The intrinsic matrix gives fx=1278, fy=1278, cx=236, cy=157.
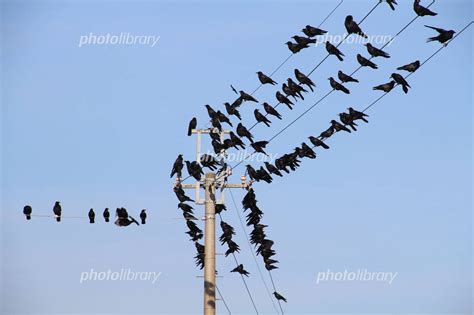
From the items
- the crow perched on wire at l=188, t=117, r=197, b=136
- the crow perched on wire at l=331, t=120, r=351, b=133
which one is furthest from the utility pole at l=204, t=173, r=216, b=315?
the crow perched on wire at l=331, t=120, r=351, b=133

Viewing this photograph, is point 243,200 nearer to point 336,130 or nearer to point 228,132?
point 228,132

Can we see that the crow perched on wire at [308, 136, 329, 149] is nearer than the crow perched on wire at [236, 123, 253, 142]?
Yes

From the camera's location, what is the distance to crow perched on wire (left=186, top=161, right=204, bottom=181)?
33.1 meters

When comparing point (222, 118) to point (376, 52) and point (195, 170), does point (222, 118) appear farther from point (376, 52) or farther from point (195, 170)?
point (376, 52)

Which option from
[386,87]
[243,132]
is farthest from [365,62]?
[243,132]

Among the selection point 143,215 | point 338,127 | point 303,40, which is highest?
point 303,40

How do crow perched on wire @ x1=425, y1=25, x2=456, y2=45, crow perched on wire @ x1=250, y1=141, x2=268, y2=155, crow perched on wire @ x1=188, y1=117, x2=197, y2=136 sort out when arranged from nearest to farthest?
crow perched on wire @ x1=425, y1=25, x2=456, y2=45 → crow perched on wire @ x1=250, y1=141, x2=268, y2=155 → crow perched on wire @ x1=188, y1=117, x2=197, y2=136

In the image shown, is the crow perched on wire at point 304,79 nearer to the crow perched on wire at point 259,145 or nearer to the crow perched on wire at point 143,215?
the crow perched on wire at point 259,145

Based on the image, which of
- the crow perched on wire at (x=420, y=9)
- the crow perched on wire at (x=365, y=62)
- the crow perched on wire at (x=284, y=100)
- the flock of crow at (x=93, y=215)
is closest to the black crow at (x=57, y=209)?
the flock of crow at (x=93, y=215)

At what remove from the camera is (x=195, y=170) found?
33219 mm

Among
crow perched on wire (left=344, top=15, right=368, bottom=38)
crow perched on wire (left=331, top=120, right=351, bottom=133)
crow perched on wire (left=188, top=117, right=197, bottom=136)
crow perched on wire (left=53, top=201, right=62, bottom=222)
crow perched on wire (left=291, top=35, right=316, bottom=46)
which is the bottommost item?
crow perched on wire (left=331, top=120, right=351, bottom=133)

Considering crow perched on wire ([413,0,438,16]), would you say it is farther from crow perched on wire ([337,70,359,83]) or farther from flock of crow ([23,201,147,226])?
flock of crow ([23,201,147,226])

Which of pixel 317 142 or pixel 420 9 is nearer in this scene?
pixel 420 9

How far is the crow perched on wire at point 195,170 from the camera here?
3309cm
